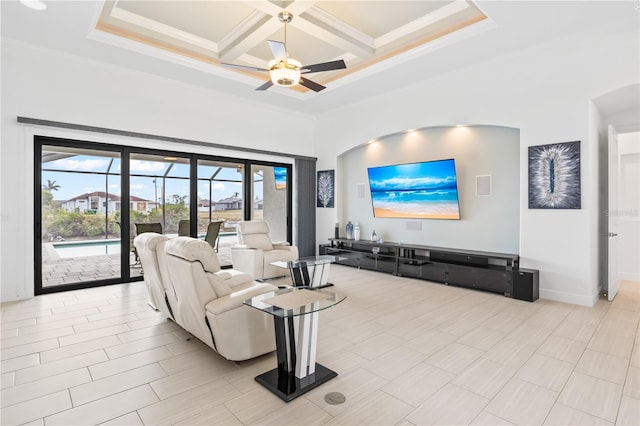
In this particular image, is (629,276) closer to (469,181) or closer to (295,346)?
(469,181)

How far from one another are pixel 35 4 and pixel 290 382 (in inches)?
182

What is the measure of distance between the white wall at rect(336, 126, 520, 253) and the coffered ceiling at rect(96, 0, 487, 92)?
5.61 ft

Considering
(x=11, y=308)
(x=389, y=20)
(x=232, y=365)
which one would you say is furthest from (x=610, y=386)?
(x=11, y=308)

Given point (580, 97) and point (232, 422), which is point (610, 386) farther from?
point (580, 97)

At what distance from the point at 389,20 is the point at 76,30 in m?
3.92

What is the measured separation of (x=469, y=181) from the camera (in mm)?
5652

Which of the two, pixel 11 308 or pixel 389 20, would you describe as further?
pixel 389 20

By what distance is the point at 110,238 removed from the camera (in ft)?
17.6

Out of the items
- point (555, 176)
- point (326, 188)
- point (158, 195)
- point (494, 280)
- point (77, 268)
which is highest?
point (326, 188)

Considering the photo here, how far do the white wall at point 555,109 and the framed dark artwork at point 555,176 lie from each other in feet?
0.25

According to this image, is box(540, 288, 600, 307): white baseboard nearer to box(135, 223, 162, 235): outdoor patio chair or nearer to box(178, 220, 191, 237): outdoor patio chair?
box(178, 220, 191, 237): outdoor patio chair

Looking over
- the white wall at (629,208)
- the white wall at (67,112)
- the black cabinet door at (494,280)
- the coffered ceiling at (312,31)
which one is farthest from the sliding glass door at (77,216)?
the white wall at (629,208)

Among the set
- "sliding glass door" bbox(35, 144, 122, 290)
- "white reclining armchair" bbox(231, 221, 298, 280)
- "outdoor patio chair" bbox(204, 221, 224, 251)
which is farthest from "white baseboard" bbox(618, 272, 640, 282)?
"sliding glass door" bbox(35, 144, 122, 290)

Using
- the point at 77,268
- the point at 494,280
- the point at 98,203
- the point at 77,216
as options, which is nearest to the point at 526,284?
the point at 494,280
